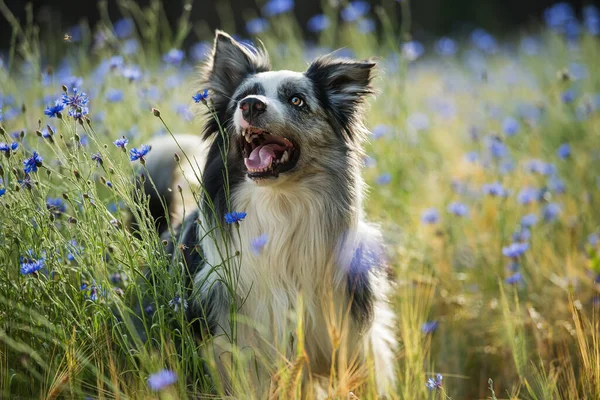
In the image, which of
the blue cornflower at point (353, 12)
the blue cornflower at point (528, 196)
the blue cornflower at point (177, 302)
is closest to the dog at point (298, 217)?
the blue cornflower at point (177, 302)

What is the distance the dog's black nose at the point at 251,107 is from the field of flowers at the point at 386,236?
0.38 meters

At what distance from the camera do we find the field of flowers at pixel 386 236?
2.38 metres

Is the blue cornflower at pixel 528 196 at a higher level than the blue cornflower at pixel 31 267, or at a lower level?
lower

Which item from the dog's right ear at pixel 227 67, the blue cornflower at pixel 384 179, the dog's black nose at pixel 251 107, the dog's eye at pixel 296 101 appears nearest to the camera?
the dog's black nose at pixel 251 107

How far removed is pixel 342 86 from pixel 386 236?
1316mm

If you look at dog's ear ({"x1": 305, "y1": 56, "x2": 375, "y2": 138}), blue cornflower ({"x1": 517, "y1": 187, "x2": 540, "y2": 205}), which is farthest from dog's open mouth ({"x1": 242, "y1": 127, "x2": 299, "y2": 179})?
blue cornflower ({"x1": 517, "y1": 187, "x2": 540, "y2": 205})

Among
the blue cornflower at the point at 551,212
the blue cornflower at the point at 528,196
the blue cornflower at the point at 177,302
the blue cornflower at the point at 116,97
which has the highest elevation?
the blue cornflower at the point at 116,97

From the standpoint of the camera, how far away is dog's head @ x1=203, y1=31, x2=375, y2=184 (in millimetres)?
2930

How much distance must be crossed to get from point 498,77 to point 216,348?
5.10 metres

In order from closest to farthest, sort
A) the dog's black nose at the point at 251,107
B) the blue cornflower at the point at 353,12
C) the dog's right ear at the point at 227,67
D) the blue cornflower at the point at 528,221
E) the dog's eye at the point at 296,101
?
1. the dog's black nose at the point at 251,107
2. the dog's eye at the point at 296,101
3. the dog's right ear at the point at 227,67
4. the blue cornflower at the point at 528,221
5. the blue cornflower at the point at 353,12

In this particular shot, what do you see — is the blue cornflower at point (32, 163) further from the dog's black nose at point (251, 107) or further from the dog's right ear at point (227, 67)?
the dog's right ear at point (227, 67)

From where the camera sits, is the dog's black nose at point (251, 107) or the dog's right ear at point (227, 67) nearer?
the dog's black nose at point (251, 107)

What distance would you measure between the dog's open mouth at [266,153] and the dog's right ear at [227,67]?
327 millimetres

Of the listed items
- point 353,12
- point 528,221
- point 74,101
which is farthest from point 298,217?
point 353,12
